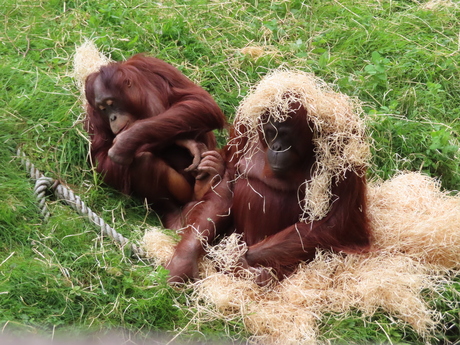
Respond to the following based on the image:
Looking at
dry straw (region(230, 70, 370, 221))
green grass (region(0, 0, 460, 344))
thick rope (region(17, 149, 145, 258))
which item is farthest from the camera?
thick rope (region(17, 149, 145, 258))

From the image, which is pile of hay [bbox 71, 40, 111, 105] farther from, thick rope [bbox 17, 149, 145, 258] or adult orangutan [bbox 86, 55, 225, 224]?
thick rope [bbox 17, 149, 145, 258]

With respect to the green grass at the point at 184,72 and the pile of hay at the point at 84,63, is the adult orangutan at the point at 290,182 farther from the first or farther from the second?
the pile of hay at the point at 84,63

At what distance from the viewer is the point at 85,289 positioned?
3.94 meters

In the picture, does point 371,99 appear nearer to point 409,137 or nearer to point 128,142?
point 409,137

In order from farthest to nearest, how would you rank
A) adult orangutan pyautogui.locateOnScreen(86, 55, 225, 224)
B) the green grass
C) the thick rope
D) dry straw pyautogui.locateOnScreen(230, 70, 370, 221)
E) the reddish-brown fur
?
adult orangutan pyautogui.locateOnScreen(86, 55, 225, 224) < the thick rope < the reddish-brown fur < dry straw pyautogui.locateOnScreen(230, 70, 370, 221) < the green grass

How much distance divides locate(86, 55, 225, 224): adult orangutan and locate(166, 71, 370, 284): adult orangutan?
16.2 inches

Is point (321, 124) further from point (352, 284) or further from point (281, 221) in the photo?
point (352, 284)

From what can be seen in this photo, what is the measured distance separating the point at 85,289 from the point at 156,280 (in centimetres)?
35

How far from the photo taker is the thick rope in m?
4.41

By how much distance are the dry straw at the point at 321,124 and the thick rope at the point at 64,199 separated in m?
0.99

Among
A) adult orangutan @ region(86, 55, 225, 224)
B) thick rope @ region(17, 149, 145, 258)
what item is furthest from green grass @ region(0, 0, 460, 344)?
adult orangutan @ region(86, 55, 225, 224)

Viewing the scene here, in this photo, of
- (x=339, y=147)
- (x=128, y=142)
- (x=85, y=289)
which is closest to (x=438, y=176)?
(x=339, y=147)

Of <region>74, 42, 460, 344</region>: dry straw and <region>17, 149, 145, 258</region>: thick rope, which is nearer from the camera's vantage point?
<region>74, 42, 460, 344</region>: dry straw

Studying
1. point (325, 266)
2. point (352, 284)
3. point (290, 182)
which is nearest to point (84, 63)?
point (290, 182)
